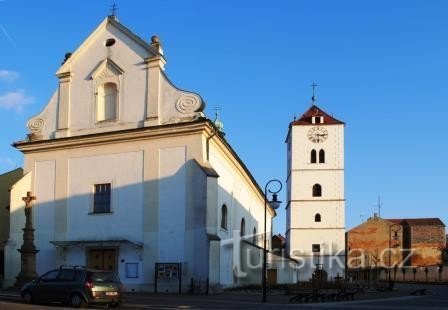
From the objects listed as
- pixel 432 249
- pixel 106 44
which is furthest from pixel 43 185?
pixel 432 249

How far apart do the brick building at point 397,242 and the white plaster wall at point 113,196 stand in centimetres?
7160

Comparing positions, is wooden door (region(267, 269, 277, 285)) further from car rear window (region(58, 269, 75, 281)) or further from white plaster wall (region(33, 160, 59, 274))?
car rear window (region(58, 269, 75, 281))

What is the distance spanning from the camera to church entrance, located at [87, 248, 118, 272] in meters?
30.4

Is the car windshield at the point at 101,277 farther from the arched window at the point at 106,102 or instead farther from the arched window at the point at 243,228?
the arched window at the point at 243,228

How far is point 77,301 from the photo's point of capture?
19141 mm

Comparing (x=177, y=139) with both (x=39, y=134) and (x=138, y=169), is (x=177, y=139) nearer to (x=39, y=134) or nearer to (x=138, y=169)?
(x=138, y=169)

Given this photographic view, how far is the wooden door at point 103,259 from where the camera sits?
30.4 meters

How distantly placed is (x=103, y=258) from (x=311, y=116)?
48414mm

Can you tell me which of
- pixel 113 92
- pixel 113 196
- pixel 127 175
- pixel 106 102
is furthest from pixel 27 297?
pixel 113 92

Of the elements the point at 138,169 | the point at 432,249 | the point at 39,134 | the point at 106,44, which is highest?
the point at 106,44

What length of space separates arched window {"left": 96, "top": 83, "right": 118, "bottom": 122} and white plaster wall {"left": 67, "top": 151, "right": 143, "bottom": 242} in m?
2.31

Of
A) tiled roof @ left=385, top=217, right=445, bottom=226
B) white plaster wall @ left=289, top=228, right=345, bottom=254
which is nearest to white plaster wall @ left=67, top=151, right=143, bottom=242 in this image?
white plaster wall @ left=289, top=228, right=345, bottom=254

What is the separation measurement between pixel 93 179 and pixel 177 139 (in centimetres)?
542

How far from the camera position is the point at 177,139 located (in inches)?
1179
